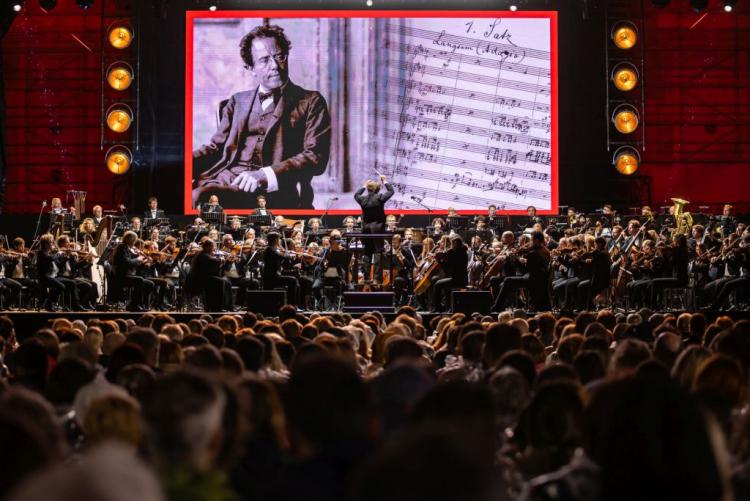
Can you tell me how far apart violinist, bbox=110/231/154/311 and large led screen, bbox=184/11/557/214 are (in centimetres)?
537

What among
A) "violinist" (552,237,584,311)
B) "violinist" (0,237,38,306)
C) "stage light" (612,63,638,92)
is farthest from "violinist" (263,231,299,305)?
"stage light" (612,63,638,92)

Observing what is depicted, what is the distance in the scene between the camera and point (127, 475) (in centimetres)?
144

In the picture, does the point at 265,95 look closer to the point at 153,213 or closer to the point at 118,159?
the point at 118,159

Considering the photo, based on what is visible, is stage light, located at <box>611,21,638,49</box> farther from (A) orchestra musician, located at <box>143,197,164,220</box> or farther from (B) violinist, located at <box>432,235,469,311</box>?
(A) orchestra musician, located at <box>143,197,164,220</box>

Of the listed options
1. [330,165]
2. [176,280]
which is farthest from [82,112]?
[176,280]

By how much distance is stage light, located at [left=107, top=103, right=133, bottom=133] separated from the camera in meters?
20.2

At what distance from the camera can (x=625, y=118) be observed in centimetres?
2017

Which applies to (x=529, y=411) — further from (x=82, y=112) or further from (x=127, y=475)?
(x=82, y=112)

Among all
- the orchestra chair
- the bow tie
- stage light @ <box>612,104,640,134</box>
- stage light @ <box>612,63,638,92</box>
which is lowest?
the orchestra chair

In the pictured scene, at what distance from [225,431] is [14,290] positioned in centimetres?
1378

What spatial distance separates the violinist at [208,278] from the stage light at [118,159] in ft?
20.5

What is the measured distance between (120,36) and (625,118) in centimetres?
1000

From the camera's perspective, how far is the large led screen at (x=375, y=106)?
67.0 feet

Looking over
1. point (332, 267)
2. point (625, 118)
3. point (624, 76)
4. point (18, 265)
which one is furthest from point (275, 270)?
point (624, 76)
